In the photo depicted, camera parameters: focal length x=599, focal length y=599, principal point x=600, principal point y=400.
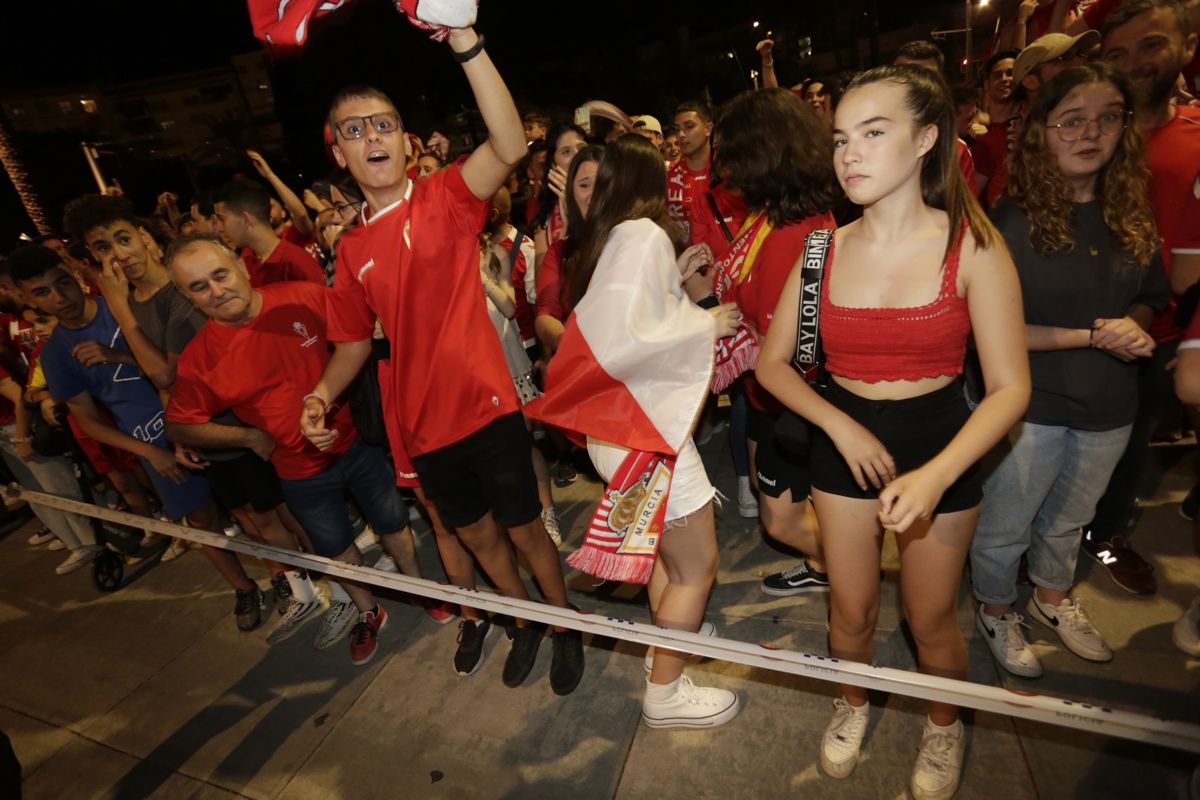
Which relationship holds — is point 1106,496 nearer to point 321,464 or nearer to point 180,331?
point 321,464

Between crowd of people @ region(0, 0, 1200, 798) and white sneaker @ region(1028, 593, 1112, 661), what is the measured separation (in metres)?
0.01

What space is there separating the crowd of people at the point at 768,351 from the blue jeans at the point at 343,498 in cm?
2

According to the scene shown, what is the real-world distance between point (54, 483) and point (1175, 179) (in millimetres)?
7711

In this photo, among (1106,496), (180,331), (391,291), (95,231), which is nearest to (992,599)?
(1106,496)

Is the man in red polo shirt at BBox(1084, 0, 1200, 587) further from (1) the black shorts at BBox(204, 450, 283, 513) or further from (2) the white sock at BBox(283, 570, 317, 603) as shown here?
(2) the white sock at BBox(283, 570, 317, 603)

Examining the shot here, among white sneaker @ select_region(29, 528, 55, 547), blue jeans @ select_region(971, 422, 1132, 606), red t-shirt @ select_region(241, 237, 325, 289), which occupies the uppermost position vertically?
red t-shirt @ select_region(241, 237, 325, 289)

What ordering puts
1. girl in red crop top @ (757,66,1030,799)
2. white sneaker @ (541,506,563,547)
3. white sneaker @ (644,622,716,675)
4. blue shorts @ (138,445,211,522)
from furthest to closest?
white sneaker @ (541,506,563,547) < blue shorts @ (138,445,211,522) < white sneaker @ (644,622,716,675) < girl in red crop top @ (757,66,1030,799)

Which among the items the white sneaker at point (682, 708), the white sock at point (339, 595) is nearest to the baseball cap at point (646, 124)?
the white sock at point (339, 595)

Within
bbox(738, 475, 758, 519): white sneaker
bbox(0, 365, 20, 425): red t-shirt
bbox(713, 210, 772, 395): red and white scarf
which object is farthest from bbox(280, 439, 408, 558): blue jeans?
bbox(0, 365, 20, 425): red t-shirt

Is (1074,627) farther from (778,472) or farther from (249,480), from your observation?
(249,480)

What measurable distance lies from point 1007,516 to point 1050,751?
84cm

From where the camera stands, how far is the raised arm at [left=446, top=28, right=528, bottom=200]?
6.40 ft

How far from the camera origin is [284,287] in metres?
3.20

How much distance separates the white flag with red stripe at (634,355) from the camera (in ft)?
6.60
